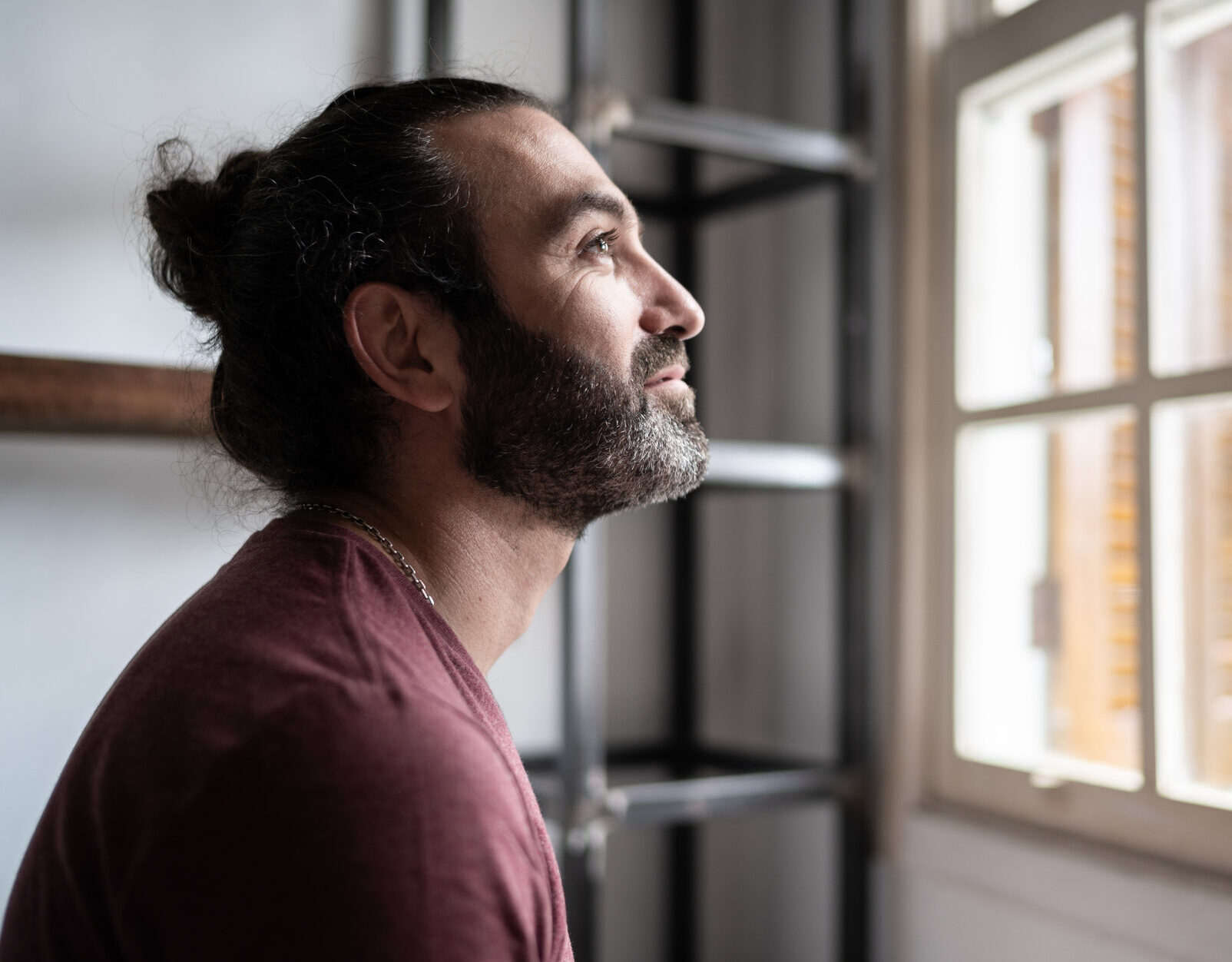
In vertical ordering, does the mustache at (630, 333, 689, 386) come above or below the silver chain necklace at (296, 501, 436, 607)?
above

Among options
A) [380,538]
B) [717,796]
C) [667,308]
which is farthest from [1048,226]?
[380,538]

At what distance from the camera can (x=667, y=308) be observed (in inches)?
41.7

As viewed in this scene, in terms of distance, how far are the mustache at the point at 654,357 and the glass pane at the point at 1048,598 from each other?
0.66 metres

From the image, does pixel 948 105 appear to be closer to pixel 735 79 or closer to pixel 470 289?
pixel 735 79

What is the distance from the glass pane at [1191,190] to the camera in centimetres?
132

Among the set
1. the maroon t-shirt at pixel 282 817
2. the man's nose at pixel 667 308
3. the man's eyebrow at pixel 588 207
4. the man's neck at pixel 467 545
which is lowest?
the maroon t-shirt at pixel 282 817

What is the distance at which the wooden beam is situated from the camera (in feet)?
3.67

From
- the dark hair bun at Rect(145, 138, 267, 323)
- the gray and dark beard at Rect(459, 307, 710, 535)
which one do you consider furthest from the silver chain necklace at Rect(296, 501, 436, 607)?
the dark hair bun at Rect(145, 138, 267, 323)

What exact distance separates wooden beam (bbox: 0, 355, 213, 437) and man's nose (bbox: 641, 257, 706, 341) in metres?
0.54

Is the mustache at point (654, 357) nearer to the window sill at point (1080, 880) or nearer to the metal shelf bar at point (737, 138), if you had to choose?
the metal shelf bar at point (737, 138)

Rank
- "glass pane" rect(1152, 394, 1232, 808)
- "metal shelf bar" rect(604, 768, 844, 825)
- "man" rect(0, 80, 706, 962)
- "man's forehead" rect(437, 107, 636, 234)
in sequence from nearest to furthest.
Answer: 1. "man" rect(0, 80, 706, 962)
2. "man's forehead" rect(437, 107, 636, 234)
3. "glass pane" rect(1152, 394, 1232, 808)
4. "metal shelf bar" rect(604, 768, 844, 825)

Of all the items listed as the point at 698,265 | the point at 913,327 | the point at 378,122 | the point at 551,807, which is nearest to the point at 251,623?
the point at 378,122

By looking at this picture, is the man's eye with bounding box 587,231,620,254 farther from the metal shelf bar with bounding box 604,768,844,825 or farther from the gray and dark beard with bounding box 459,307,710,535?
the metal shelf bar with bounding box 604,768,844,825

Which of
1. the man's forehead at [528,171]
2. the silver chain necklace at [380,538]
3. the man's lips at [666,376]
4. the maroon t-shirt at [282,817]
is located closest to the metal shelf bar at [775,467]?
the man's lips at [666,376]
